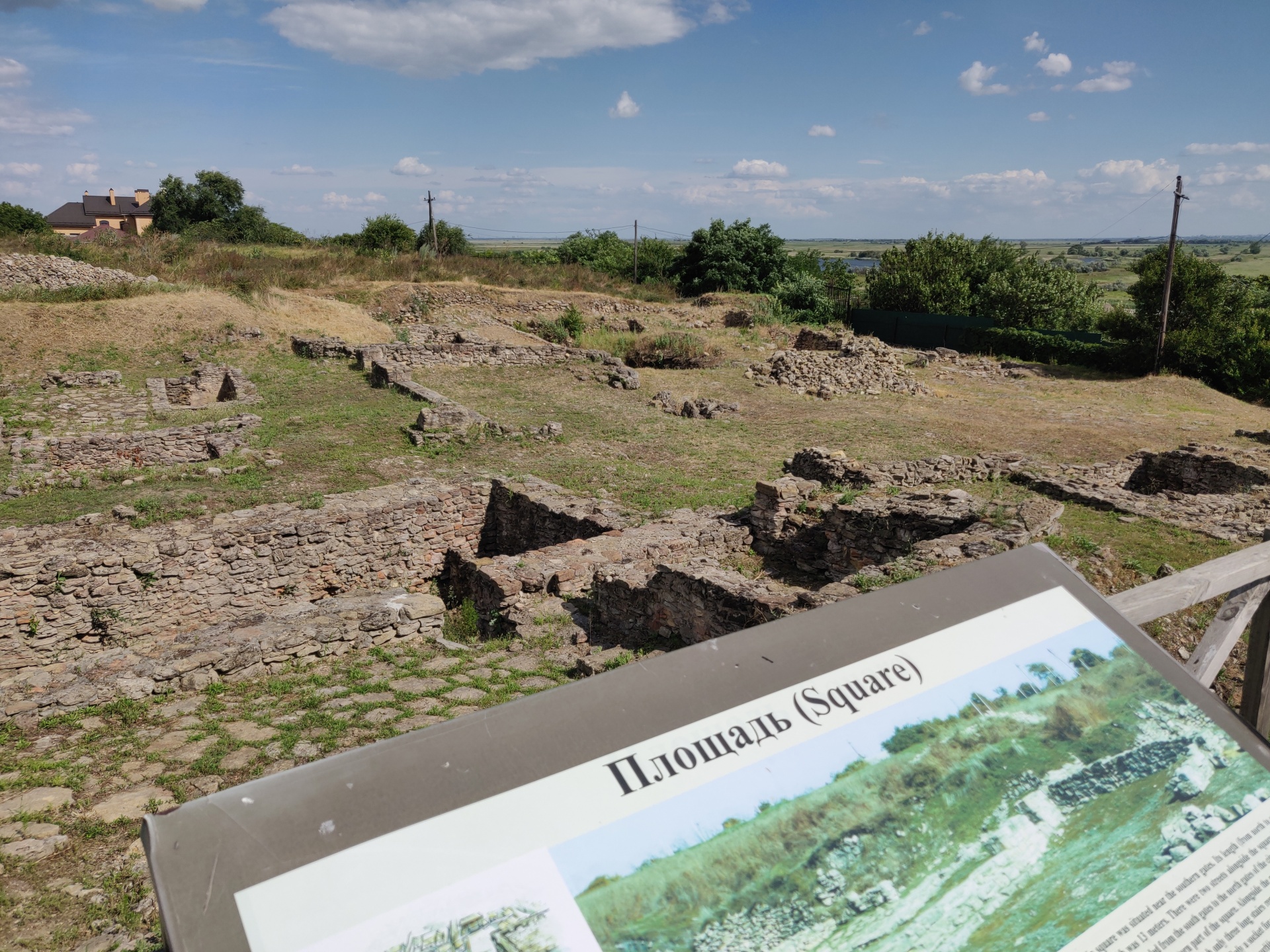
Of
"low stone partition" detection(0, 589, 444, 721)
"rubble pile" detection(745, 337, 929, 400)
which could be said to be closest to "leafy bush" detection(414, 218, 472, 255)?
"rubble pile" detection(745, 337, 929, 400)

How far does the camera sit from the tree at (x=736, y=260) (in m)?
40.8

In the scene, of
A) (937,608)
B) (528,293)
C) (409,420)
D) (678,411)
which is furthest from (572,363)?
(937,608)

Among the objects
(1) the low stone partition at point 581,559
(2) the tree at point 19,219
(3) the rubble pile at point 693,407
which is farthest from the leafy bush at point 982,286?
(2) the tree at point 19,219

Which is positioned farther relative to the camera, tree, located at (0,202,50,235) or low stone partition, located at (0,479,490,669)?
tree, located at (0,202,50,235)

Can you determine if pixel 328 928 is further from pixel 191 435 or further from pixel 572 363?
pixel 572 363

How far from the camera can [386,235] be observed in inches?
1800

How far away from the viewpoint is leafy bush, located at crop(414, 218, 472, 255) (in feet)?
155

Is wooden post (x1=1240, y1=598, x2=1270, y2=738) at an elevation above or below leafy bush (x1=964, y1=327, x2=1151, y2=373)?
below

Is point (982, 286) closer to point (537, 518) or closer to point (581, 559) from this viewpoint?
point (537, 518)

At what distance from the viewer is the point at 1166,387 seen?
2434cm

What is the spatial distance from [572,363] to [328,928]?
2222 centimetres

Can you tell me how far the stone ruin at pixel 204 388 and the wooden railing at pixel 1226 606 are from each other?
17.4 metres

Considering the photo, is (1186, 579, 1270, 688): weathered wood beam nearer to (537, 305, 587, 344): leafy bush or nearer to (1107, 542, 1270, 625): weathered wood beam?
(1107, 542, 1270, 625): weathered wood beam

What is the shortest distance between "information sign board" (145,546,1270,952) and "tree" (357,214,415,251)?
46.8 metres
